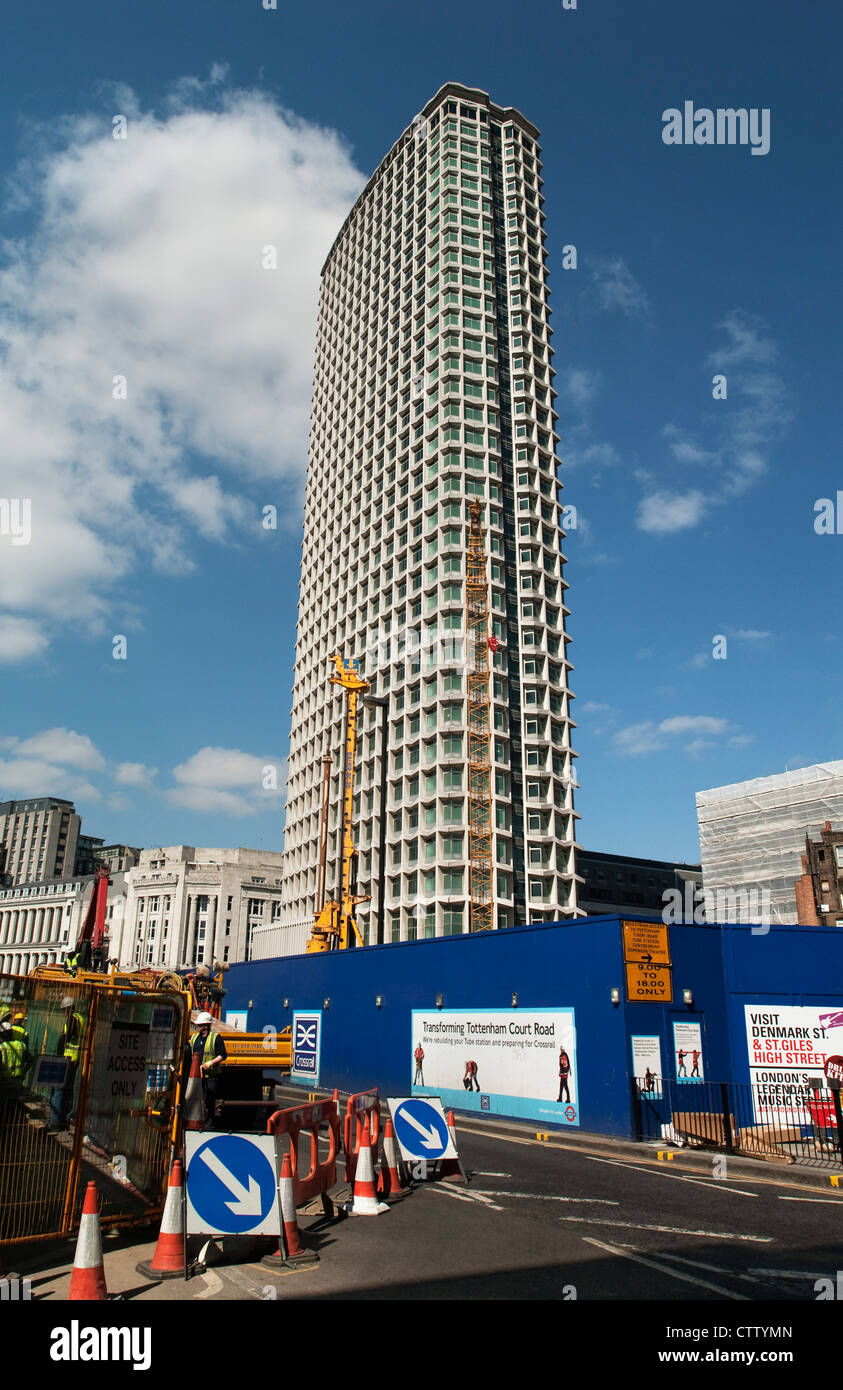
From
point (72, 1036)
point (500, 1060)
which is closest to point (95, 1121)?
point (72, 1036)

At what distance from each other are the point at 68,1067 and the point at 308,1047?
29.2 metres

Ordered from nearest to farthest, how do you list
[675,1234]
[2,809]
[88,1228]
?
[88,1228], [675,1234], [2,809]

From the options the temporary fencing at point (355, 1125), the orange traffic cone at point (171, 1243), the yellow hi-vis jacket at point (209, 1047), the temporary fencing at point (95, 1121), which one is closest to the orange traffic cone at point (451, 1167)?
the temporary fencing at point (355, 1125)

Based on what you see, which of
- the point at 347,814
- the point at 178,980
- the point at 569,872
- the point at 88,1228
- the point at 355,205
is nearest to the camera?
the point at 88,1228

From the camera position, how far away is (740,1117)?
70.4 feet

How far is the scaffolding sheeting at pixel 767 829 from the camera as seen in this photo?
66.8 meters

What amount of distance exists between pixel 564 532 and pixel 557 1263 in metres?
70.1

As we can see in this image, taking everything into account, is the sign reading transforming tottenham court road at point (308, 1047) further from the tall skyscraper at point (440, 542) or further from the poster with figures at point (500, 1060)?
the tall skyscraper at point (440, 542)

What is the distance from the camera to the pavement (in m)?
7.80

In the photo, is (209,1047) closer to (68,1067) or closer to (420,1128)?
(68,1067)

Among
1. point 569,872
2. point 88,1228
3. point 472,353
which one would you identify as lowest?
point 88,1228

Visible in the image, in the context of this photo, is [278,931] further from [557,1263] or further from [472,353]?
[557,1263]

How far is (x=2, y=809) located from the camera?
195875 millimetres
